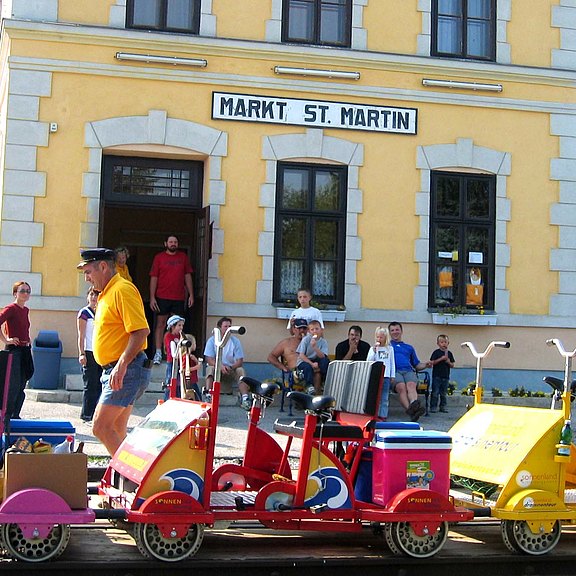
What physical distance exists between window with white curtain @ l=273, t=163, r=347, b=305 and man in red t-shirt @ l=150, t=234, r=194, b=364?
52.5 inches

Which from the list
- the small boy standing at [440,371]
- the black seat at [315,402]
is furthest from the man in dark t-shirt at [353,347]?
the black seat at [315,402]

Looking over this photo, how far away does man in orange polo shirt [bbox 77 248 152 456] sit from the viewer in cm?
702

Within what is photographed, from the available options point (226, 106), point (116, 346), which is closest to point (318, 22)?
point (226, 106)

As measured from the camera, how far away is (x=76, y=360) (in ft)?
45.9

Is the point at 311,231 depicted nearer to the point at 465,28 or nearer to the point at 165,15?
the point at 165,15

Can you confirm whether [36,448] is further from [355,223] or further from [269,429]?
[355,223]

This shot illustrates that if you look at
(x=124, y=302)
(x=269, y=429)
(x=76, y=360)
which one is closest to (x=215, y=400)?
(x=124, y=302)

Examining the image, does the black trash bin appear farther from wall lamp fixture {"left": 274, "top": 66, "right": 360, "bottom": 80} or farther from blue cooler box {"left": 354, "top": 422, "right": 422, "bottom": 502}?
blue cooler box {"left": 354, "top": 422, "right": 422, "bottom": 502}

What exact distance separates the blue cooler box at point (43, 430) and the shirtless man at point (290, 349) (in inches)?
283

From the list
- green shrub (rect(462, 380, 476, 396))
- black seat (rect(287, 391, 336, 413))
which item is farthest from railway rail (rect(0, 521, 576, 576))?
green shrub (rect(462, 380, 476, 396))

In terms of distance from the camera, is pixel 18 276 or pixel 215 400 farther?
pixel 18 276

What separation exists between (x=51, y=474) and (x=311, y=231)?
958 centimetres

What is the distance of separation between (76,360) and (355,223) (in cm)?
458

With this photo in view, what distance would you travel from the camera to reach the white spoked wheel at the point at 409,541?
6328 millimetres
